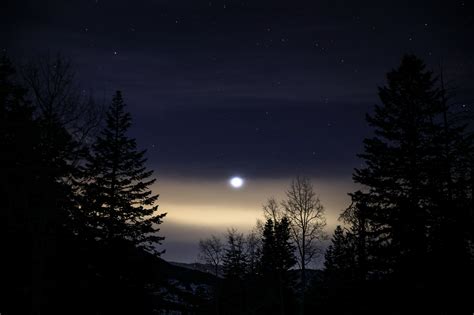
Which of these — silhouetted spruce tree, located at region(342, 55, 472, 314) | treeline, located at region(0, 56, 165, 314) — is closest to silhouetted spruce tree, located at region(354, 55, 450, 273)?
silhouetted spruce tree, located at region(342, 55, 472, 314)

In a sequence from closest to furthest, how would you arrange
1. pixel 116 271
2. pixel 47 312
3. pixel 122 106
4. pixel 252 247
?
pixel 47 312
pixel 116 271
pixel 122 106
pixel 252 247

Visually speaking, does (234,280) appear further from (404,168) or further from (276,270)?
(404,168)

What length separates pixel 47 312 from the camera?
17.9 m

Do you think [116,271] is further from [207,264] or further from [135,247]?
[207,264]

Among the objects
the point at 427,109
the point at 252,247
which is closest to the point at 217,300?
the point at 252,247

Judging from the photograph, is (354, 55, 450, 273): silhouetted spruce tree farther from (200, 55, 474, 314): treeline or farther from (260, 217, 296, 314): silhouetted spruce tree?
(260, 217, 296, 314): silhouetted spruce tree

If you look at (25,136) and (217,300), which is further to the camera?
(217,300)

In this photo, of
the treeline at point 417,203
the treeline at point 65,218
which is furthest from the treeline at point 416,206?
the treeline at point 65,218

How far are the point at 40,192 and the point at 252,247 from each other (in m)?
43.1

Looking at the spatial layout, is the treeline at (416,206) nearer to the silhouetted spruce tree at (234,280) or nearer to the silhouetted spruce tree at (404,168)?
the silhouetted spruce tree at (404,168)

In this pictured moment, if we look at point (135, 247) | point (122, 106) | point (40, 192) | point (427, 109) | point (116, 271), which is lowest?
point (116, 271)

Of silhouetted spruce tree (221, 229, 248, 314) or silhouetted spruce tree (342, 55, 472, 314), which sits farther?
silhouetted spruce tree (221, 229, 248, 314)

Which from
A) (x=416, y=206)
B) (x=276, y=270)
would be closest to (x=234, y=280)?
(x=276, y=270)

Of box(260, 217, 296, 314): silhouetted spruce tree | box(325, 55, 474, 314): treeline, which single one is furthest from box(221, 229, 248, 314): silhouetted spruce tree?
box(325, 55, 474, 314): treeline
